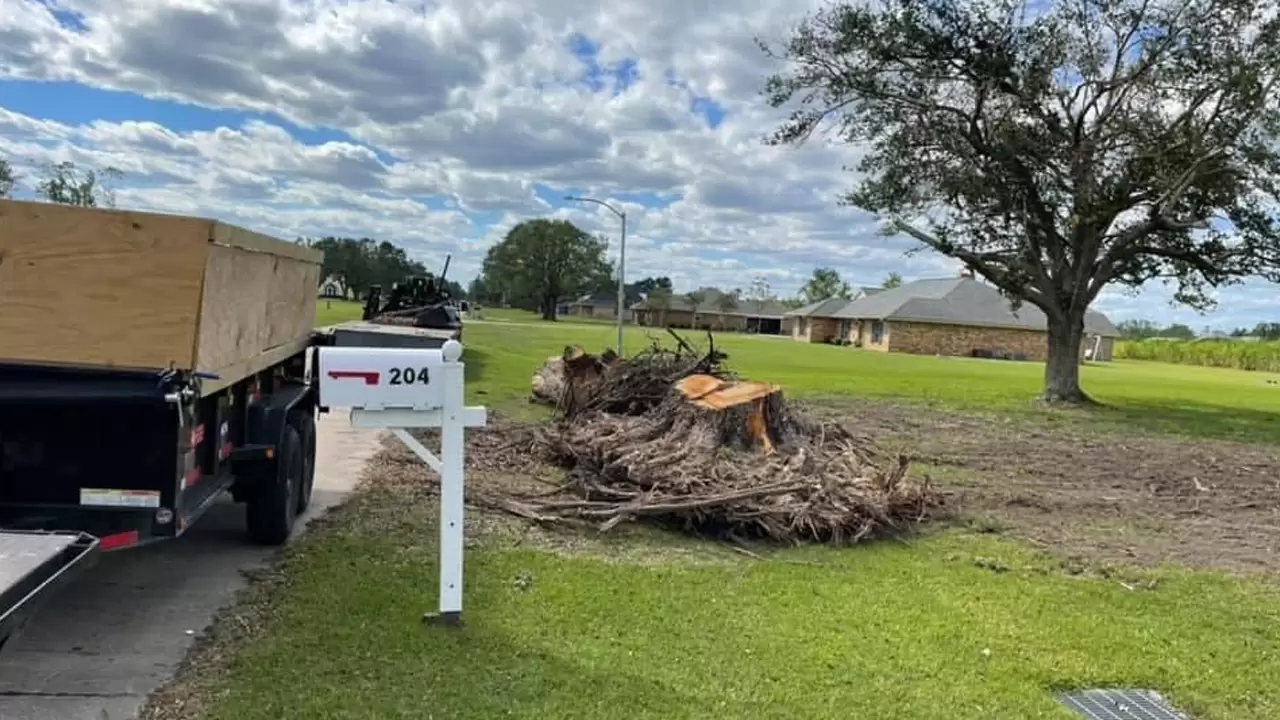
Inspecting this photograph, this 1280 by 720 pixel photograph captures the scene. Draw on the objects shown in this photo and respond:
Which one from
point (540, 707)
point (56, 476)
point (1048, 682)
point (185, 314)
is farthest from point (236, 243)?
point (1048, 682)

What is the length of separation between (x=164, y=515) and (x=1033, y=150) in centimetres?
1820

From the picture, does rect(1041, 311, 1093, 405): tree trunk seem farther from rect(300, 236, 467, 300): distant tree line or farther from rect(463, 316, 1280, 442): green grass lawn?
rect(300, 236, 467, 300): distant tree line

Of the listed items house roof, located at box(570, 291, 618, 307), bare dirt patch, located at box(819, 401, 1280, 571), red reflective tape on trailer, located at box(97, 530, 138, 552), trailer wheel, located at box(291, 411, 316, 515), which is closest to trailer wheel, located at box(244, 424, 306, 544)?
trailer wheel, located at box(291, 411, 316, 515)

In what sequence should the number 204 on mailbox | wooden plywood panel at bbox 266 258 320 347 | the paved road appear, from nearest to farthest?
the paved road → the number 204 on mailbox → wooden plywood panel at bbox 266 258 320 347

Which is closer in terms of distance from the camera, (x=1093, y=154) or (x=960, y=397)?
(x=1093, y=154)

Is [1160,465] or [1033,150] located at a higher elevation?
[1033,150]

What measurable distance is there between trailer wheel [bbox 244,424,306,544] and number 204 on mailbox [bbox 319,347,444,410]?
5.11 feet

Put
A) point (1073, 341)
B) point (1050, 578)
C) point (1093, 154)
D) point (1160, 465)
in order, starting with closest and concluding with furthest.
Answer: point (1050, 578) < point (1160, 465) < point (1093, 154) < point (1073, 341)

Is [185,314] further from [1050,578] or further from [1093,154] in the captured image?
[1093,154]

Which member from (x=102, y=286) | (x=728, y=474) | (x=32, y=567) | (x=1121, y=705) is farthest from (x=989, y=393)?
(x=32, y=567)

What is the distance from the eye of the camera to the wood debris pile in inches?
282

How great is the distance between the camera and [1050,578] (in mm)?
6414

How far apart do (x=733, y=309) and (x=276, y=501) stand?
353ft

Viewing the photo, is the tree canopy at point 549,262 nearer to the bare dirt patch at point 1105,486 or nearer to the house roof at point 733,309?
the house roof at point 733,309
